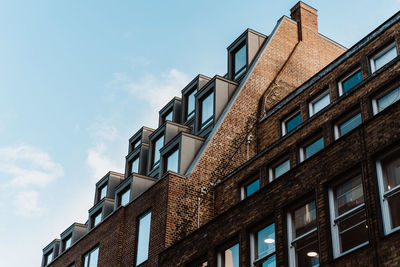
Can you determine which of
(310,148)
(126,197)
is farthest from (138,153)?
(310,148)

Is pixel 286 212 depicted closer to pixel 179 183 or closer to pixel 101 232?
pixel 179 183

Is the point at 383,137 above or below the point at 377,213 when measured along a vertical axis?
above

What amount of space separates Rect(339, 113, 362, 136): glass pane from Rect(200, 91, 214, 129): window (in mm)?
8415

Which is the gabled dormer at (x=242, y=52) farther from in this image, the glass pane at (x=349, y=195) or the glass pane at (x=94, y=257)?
the glass pane at (x=349, y=195)

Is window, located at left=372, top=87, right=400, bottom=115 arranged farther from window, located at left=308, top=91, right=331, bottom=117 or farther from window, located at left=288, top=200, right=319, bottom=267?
window, located at left=288, top=200, right=319, bottom=267

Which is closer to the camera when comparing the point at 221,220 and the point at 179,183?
the point at 221,220

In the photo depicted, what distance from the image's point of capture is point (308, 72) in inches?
1438

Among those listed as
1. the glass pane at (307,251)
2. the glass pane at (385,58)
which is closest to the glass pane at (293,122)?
the glass pane at (385,58)

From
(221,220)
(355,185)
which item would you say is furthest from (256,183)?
(355,185)

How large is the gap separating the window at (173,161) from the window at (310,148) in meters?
6.18

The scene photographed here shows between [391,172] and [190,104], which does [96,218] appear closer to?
[190,104]

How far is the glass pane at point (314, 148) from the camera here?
26000mm

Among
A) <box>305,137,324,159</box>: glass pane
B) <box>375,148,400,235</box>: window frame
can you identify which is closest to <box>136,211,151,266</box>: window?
<box>305,137,324,159</box>: glass pane

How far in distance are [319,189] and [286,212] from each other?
1.64m
